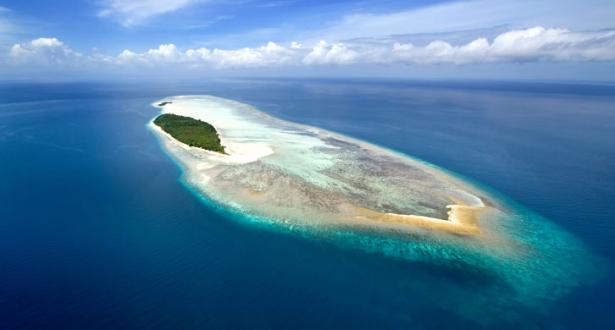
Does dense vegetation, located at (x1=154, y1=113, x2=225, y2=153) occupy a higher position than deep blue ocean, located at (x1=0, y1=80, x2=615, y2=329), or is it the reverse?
dense vegetation, located at (x1=154, y1=113, x2=225, y2=153)

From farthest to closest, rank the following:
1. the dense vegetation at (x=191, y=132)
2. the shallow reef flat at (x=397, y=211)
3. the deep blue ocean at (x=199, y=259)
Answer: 1. the dense vegetation at (x=191, y=132)
2. the shallow reef flat at (x=397, y=211)
3. the deep blue ocean at (x=199, y=259)

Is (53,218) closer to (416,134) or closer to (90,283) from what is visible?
(90,283)

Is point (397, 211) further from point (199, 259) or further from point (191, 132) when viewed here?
point (191, 132)

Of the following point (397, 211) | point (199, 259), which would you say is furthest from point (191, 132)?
point (397, 211)

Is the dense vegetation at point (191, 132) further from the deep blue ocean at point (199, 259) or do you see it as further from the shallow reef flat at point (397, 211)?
the deep blue ocean at point (199, 259)

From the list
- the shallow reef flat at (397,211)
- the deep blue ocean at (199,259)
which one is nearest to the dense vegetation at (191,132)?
the shallow reef flat at (397,211)

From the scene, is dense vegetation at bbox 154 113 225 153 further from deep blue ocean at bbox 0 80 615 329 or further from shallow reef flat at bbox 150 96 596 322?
deep blue ocean at bbox 0 80 615 329

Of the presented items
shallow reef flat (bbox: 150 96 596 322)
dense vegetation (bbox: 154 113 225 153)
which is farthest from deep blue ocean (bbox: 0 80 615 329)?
dense vegetation (bbox: 154 113 225 153)

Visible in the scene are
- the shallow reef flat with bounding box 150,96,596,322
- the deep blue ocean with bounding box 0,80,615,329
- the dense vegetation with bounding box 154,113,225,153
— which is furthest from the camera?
the dense vegetation with bounding box 154,113,225,153
